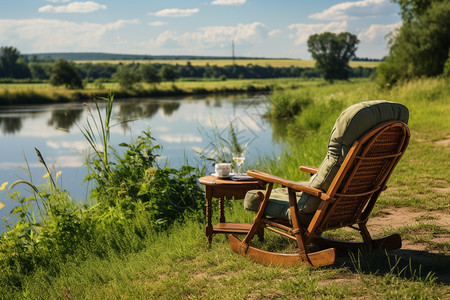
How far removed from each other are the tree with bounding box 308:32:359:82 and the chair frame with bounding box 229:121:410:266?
7820cm

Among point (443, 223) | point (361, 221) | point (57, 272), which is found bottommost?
point (57, 272)

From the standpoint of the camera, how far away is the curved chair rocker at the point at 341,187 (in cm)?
329

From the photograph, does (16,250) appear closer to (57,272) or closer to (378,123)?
(57,272)

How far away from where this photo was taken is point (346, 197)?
11.5 feet

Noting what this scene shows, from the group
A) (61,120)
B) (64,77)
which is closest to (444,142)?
(61,120)

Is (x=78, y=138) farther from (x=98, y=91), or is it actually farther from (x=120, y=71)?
(x=120, y=71)

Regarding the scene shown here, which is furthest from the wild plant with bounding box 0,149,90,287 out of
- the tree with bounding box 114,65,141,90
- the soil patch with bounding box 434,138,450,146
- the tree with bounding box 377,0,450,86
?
the tree with bounding box 114,65,141,90

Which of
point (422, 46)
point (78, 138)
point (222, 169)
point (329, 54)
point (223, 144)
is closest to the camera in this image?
point (222, 169)

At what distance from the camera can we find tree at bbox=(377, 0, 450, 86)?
83.5 ft

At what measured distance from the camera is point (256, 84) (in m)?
56.2

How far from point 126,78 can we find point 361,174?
44.0 m

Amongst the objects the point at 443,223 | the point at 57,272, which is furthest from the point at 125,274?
the point at 443,223

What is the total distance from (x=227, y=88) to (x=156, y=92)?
8.18 metres

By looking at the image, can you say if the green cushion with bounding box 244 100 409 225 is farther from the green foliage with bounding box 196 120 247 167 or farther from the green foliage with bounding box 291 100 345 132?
the green foliage with bounding box 291 100 345 132
